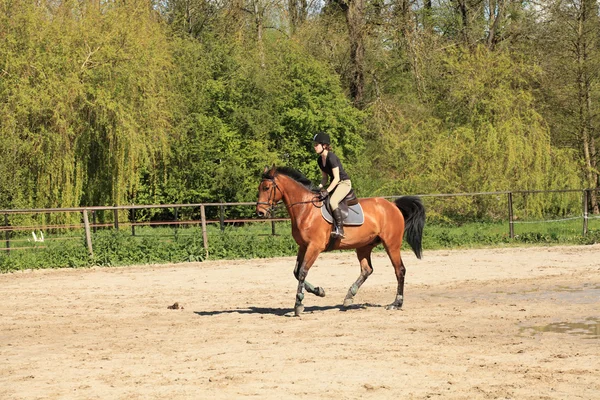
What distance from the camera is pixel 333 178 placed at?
12672mm

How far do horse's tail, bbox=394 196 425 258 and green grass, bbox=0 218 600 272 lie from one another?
9.25 meters

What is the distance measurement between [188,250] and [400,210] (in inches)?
374

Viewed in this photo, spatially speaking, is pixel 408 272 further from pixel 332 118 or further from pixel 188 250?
pixel 332 118

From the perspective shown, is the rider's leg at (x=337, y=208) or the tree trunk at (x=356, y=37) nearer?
the rider's leg at (x=337, y=208)

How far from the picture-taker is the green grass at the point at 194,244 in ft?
69.7

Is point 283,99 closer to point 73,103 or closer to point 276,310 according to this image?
point 73,103

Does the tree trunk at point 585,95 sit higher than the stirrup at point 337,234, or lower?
higher

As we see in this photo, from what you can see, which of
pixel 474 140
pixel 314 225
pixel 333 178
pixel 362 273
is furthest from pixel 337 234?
pixel 474 140

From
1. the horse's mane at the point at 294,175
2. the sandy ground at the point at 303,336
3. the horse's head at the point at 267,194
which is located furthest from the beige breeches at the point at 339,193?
the sandy ground at the point at 303,336

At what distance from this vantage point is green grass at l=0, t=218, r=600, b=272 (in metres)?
21.2

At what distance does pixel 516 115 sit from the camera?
33062mm

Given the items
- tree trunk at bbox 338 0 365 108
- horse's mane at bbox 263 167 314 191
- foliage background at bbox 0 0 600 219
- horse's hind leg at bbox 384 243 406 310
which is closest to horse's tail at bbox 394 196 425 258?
horse's hind leg at bbox 384 243 406 310

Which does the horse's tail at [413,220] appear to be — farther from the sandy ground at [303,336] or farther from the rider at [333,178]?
the rider at [333,178]

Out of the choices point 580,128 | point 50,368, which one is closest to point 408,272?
point 50,368
